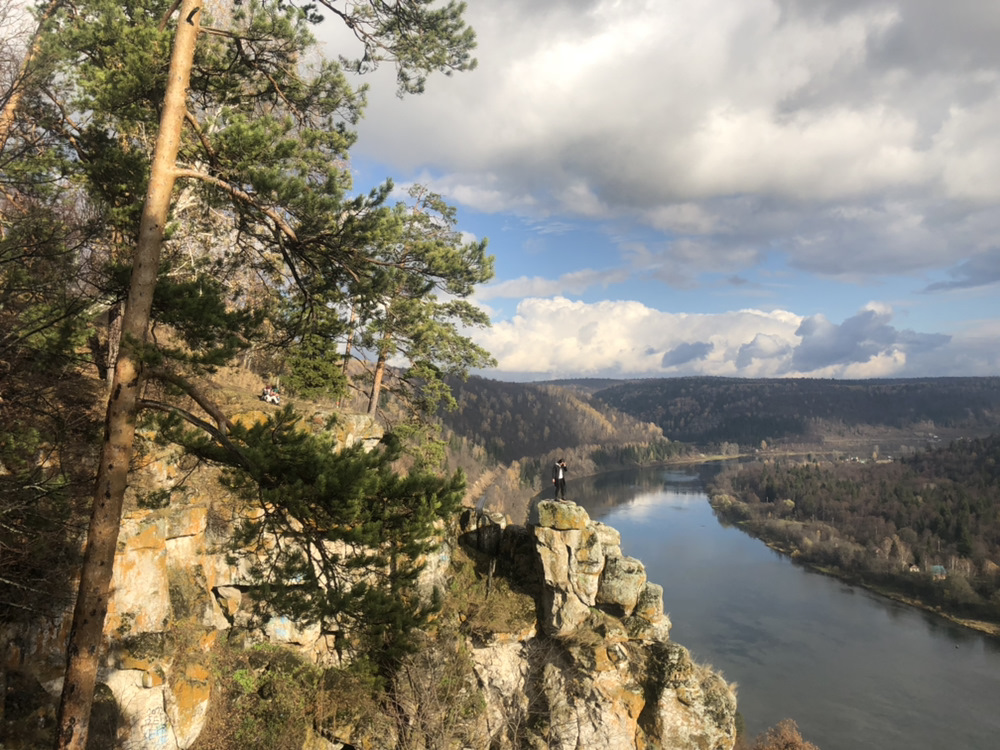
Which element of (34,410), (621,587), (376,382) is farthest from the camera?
(621,587)

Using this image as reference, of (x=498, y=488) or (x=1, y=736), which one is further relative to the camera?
(x=498, y=488)

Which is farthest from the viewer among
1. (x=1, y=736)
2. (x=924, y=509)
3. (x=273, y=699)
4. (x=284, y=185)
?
(x=924, y=509)

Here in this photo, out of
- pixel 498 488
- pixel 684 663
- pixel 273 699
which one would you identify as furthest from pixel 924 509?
pixel 273 699

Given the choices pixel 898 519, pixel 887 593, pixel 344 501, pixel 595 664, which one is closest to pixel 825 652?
pixel 887 593

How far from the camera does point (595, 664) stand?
15.6 metres

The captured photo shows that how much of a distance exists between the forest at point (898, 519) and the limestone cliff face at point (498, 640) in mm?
65262

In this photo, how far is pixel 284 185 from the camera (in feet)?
17.6

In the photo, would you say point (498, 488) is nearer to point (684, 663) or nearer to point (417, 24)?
point (684, 663)

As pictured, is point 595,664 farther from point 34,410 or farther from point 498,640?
point 34,410

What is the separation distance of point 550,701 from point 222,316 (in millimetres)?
14192

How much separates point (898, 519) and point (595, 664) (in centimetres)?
10055

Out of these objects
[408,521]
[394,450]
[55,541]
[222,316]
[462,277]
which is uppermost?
[462,277]

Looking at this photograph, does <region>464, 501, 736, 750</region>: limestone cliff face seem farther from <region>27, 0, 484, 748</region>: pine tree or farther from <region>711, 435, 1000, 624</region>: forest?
<region>711, 435, 1000, 624</region>: forest

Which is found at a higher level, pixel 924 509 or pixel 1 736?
pixel 1 736
